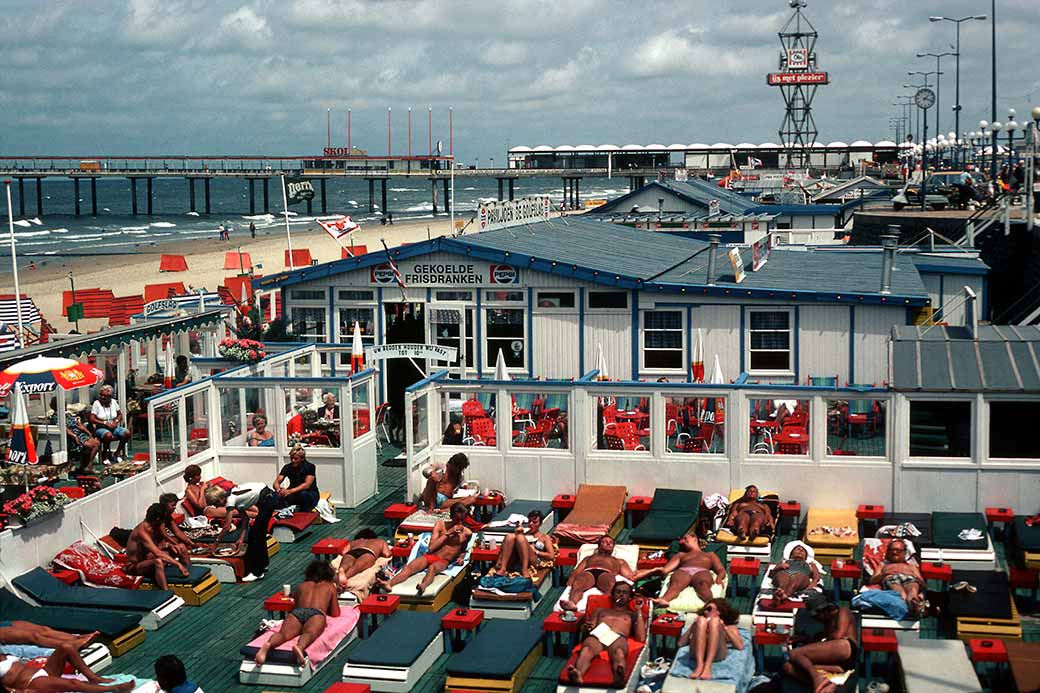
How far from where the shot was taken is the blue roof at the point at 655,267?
20734 millimetres

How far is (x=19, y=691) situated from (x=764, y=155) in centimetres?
14736

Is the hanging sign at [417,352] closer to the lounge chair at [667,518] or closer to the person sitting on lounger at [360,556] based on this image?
the lounge chair at [667,518]

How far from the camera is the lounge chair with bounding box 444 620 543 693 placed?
34.0ft

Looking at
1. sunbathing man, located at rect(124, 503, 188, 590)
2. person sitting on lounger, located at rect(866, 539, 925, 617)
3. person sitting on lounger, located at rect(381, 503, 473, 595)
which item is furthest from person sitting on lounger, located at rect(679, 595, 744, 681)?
sunbathing man, located at rect(124, 503, 188, 590)

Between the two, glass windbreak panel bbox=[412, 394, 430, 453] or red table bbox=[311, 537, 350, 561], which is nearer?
red table bbox=[311, 537, 350, 561]

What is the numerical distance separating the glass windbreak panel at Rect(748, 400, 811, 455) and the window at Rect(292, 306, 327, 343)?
958cm

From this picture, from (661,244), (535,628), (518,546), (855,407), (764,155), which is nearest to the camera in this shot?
(535,628)

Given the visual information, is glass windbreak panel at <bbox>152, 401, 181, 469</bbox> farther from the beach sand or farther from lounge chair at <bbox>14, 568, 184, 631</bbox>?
the beach sand

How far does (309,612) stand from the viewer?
37.4 ft

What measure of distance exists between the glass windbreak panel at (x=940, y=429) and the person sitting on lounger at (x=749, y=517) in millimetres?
1987

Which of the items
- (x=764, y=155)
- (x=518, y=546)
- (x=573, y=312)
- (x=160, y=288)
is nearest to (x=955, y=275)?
(x=573, y=312)

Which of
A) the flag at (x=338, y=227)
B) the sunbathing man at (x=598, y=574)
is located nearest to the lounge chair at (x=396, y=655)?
the sunbathing man at (x=598, y=574)

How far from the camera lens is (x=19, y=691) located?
10227 mm

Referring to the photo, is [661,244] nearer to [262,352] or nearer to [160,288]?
[262,352]
